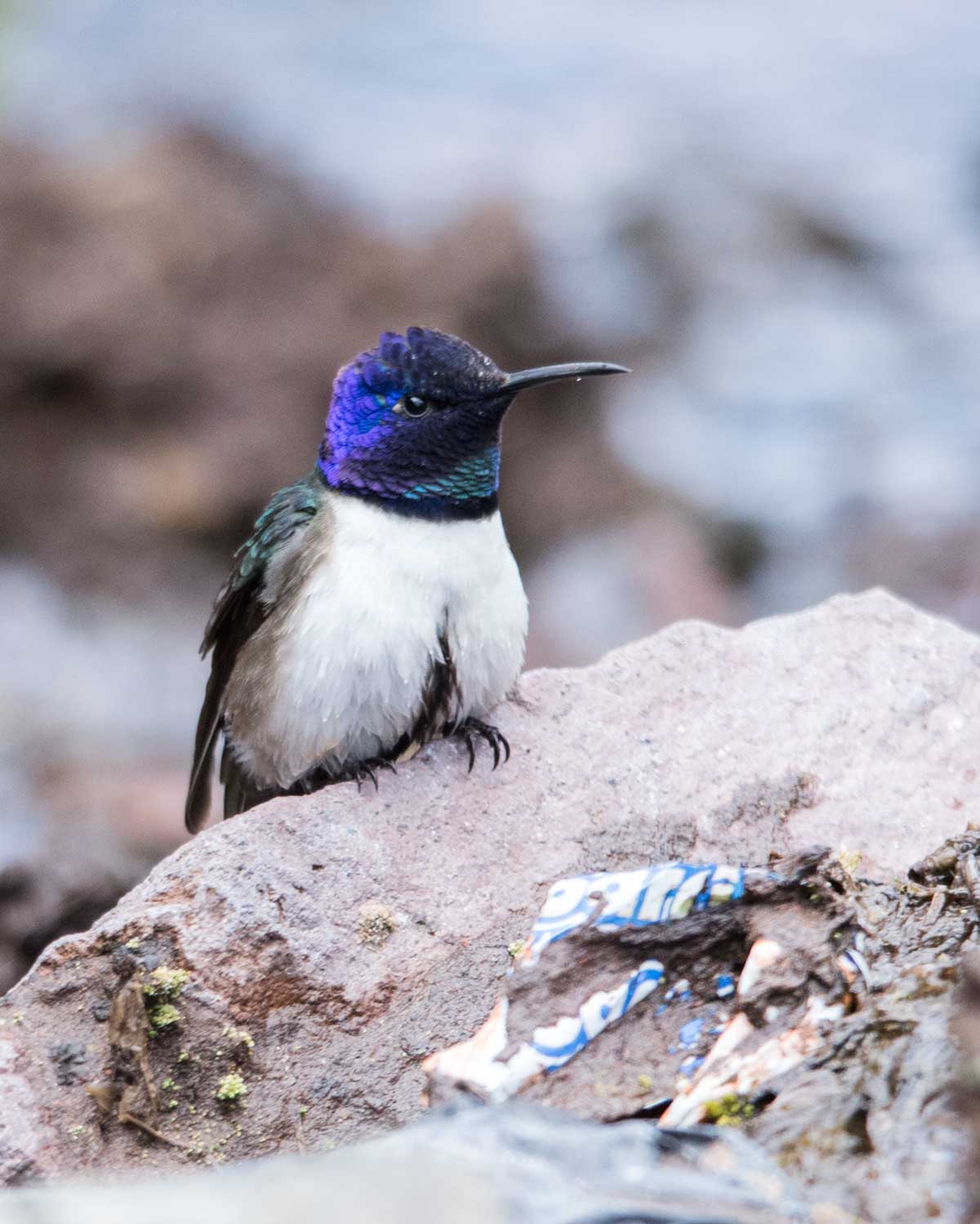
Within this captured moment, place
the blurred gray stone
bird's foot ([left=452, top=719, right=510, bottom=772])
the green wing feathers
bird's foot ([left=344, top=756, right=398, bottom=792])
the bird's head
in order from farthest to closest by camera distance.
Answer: the green wing feathers < the bird's head < bird's foot ([left=452, top=719, right=510, bottom=772]) < bird's foot ([left=344, top=756, right=398, bottom=792]) < the blurred gray stone

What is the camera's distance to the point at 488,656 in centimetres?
527

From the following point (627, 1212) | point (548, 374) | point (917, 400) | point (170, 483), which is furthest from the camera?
point (917, 400)

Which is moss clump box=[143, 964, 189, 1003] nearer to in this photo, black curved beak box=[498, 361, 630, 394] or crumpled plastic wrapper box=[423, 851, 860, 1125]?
crumpled plastic wrapper box=[423, 851, 860, 1125]

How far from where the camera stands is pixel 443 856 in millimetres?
4773

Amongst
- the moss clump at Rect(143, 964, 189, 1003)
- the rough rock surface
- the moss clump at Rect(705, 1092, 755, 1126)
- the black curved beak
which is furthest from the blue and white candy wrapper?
the black curved beak

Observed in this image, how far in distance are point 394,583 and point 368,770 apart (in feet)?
2.02

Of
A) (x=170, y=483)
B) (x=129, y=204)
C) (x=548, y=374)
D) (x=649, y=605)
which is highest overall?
(x=129, y=204)

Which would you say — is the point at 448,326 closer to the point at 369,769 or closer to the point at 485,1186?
the point at 369,769

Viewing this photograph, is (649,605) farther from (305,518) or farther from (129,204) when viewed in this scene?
(305,518)

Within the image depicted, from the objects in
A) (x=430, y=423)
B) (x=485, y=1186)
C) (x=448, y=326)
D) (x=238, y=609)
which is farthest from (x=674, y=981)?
(x=448, y=326)

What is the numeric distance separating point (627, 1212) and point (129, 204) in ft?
36.7

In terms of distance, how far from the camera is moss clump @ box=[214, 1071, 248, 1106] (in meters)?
4.07

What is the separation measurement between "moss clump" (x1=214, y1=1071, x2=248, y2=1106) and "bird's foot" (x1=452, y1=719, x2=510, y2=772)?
54.9 inches

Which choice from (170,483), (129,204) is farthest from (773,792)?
(129,204)
